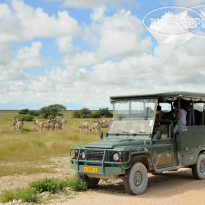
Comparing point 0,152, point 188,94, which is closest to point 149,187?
point 188,94

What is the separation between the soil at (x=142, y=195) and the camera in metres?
8.27

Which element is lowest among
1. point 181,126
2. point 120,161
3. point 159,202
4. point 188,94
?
point 159,202

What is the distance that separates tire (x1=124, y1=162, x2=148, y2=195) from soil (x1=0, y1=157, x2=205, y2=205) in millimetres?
179

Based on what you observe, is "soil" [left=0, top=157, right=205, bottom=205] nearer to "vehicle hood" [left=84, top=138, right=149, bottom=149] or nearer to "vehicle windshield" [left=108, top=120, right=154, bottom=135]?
"vehicle hood" [left=84, top=138, right=149, bottom=149]

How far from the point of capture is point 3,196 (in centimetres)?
873

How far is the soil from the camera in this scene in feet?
27.1

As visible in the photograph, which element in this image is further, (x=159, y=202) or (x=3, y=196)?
(x=3, y=196)

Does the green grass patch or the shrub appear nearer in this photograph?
the shrub

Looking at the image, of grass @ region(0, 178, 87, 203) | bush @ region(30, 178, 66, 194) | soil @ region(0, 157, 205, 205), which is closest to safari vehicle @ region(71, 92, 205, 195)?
grass @ region(0, 178, 87, 203)

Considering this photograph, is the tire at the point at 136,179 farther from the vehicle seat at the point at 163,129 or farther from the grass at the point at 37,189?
the vehicle seat at the point at 163,129

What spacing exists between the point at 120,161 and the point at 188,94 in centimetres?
382

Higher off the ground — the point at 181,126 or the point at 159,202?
the point at 181,126

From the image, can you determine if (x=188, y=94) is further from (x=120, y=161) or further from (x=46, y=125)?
(x=46, y=125)

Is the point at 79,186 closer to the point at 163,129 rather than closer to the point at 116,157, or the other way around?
the point at 116,157
